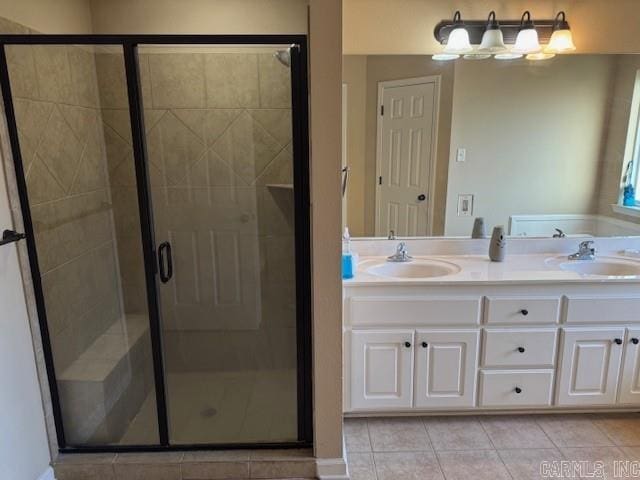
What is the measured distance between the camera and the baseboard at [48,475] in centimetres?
181

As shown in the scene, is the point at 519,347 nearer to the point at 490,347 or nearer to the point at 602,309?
the point at 490,347

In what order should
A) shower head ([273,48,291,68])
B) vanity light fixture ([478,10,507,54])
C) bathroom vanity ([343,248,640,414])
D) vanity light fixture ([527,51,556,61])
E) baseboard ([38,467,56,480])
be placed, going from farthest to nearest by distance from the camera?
vanity light fixture ([527,51,556,61]), vanity light fixture ([478,10,507,54]), bathroom vanity ([343,248,640,414]), baseboard ([38,467,56,480]), shower head ([273,48,291,68])

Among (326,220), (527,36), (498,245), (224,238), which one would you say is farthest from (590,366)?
(224,238)

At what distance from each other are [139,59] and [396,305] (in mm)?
1565

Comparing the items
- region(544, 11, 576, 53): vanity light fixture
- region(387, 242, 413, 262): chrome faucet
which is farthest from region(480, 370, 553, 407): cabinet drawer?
region(544, 11, 576, 53): vanity light fixture

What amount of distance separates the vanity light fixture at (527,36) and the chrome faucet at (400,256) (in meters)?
1.25

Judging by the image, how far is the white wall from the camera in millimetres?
1586

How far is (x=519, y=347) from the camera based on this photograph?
2135mm

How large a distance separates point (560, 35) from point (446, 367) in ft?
6.17

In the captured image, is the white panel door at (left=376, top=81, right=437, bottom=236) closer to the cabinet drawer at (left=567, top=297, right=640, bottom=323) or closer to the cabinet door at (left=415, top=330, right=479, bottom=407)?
the cabinet door at (left=415, top=330, right=479, bottom=407)

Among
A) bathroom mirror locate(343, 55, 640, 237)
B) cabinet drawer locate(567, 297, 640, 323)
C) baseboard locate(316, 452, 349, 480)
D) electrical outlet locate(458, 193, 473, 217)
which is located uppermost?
bathroom mirror locate(343, 55, 640, 237)

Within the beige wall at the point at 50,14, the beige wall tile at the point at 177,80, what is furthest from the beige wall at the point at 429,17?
the beige wall at the point at 50,14

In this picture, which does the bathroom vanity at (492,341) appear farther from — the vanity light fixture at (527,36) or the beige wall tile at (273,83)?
the vanity light fixture at (527,36)

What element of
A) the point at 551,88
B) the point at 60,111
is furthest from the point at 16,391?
the point at 551,88
